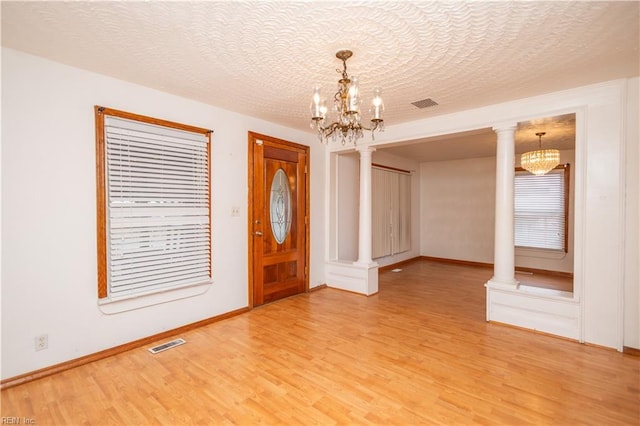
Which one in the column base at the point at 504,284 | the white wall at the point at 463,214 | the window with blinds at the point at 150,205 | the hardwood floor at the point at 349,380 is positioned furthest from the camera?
the white wall at the point at 463,214

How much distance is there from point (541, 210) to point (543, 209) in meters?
0.04

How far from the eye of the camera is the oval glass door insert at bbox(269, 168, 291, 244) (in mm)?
4504

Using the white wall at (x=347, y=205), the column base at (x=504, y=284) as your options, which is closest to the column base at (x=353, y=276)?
the white wall at (x=347, y=205)

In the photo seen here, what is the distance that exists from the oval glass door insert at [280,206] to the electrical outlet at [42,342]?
2.63 m

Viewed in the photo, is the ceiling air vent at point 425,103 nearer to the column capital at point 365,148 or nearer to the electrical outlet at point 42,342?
the column capital at point 365,148

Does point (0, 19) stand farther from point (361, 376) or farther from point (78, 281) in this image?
point (361, 376)

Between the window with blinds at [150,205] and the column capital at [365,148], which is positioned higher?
the column capital at [365,148]

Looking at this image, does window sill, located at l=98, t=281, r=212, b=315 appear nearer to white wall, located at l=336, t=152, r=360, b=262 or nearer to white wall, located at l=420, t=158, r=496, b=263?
white wall, located at l=336, t=152, r=360, b=262

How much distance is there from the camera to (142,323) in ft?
10.4

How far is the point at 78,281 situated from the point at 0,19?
203 centimetres

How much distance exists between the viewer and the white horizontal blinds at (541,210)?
6.42m

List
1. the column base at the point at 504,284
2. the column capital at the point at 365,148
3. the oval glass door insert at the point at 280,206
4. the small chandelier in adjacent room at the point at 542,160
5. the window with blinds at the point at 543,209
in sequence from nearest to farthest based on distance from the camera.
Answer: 1. the column base at the point at 504,284
2. the oval glass door insert at the point at 280,206
3. the small chandelier in adjacent room at the point at 542,160
4. the column capital at the point at 365,148
5. the window with blinds at the point at 543,209

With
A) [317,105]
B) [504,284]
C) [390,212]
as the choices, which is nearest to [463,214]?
[390,212]

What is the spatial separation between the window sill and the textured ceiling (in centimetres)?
217
